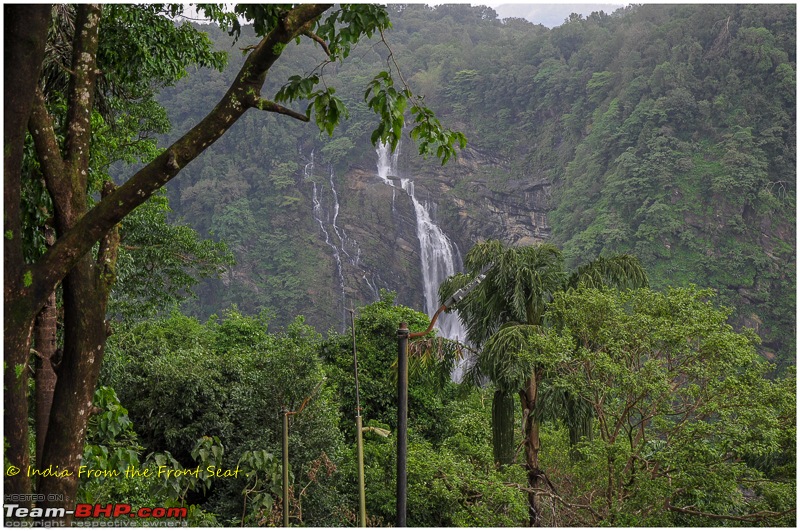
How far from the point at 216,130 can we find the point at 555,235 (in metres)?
30.6

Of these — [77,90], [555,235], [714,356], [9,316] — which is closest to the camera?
[9,316]

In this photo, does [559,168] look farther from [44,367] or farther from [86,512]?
[44,367]

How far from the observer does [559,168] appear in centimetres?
3575

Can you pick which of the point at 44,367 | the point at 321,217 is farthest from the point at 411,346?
the point at 321,217

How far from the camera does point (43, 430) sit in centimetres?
261

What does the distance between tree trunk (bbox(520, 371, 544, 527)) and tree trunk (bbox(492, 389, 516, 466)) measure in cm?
27

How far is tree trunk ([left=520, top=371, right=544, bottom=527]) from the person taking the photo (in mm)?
6719

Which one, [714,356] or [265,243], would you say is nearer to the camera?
[714,356]

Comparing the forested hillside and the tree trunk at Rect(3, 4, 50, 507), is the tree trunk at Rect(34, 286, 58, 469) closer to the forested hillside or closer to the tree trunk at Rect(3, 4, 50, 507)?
the tree trunk at Rect(3, 4, 50, 507)

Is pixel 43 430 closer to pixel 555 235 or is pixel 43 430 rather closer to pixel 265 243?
pixel 555 235

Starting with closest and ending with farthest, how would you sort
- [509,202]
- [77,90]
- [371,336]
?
[77,90] → [371,336] → [509,202]

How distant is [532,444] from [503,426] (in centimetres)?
63

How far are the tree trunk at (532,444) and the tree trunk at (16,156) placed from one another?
5.36m

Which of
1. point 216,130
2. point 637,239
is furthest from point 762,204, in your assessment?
point 216,130
